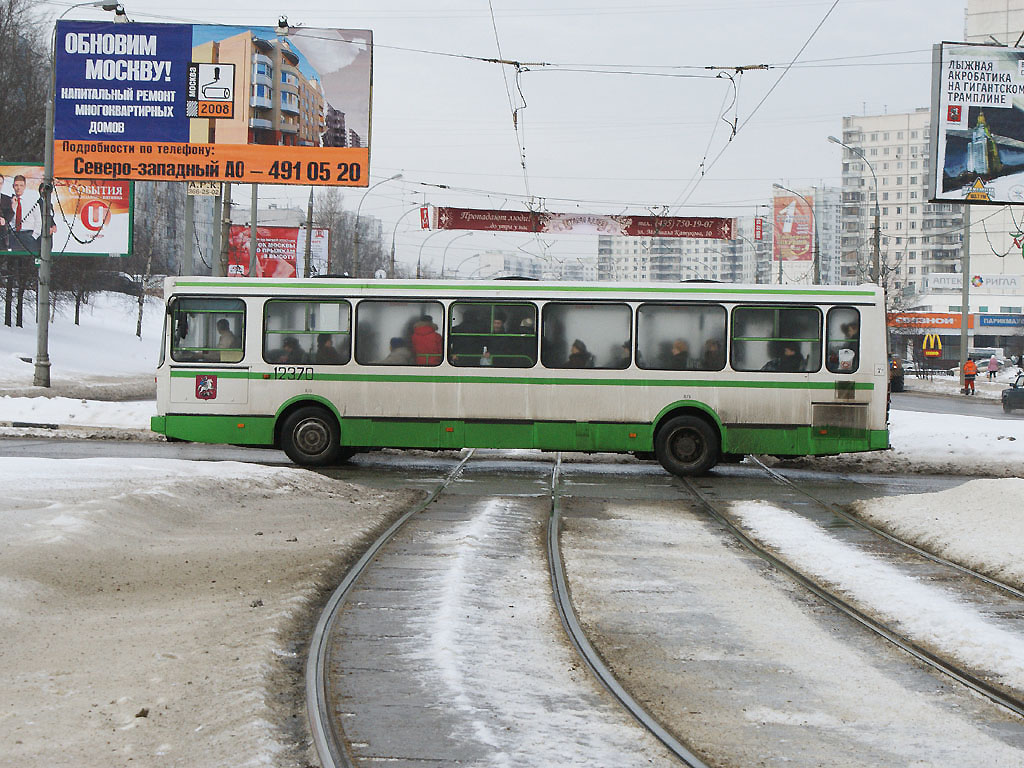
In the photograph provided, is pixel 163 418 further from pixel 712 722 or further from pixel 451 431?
pixel 712 722

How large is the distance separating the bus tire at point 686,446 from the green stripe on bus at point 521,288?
6.16 feet

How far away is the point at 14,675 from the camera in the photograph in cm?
601

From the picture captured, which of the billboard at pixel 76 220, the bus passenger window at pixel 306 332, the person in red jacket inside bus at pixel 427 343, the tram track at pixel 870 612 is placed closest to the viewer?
the tram track at pixel 870 612

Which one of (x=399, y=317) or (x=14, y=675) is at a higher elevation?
(x=399, y=317)

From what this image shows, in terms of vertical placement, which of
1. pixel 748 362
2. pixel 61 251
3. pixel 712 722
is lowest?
pixel 712 722

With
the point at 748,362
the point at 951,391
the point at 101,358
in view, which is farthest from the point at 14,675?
the point at 951,391

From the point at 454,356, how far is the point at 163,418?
425 centimetres

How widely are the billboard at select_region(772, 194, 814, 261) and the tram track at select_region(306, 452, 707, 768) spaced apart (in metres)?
108

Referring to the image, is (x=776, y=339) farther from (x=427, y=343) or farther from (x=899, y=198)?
(x=899, y=198)

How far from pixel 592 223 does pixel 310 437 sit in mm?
28021

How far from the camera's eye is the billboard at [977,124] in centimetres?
2677

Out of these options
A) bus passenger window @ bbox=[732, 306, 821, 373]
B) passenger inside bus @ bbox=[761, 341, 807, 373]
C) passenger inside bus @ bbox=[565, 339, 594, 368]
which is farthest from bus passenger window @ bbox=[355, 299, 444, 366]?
passenger inside bus @ bbox=[761, 341, 807, 373]

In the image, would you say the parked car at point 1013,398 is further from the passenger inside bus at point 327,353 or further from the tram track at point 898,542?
the passenger inside bus at point 327,353

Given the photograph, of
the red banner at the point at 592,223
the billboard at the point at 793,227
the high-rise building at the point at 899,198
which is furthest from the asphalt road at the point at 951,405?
the high-rise building at the point at 899,198
